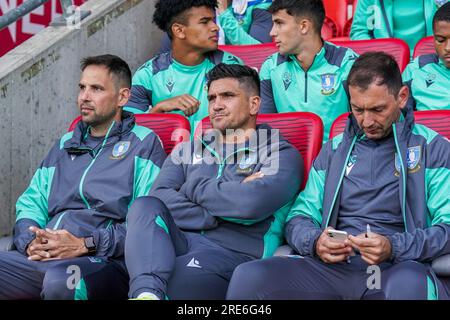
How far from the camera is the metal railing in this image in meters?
5.09

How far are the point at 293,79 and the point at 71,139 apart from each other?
4.12ft

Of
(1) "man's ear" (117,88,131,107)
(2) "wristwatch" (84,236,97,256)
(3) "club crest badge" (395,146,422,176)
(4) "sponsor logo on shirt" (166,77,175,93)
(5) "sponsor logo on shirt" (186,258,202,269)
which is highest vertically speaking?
(3) "club crest badge" (395,146,422,176)

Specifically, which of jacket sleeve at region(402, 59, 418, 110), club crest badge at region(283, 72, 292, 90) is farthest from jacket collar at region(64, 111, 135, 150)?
jacket sleeve at region(402, 59, 418, 110)

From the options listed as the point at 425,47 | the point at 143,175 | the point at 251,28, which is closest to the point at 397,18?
the point at 425,47

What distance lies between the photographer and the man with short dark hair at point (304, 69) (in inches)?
193

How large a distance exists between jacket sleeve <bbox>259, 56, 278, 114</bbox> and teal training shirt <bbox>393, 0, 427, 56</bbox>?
1074mm

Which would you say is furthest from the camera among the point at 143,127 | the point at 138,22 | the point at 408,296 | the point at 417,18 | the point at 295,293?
the point at 138,22

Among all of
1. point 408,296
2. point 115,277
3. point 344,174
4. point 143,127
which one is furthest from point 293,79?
point 408,296

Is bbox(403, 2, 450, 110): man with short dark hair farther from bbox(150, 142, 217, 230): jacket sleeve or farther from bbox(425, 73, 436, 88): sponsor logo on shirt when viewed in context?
bbox(150, 142, 217, 230): jacket sleeve

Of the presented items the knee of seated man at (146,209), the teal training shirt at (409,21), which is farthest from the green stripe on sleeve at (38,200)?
the teal training shirt at (409,21)

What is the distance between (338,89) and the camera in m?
4.88

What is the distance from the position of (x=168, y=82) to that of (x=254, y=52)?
60cm

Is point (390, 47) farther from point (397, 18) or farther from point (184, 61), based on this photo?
point (184, 61)
